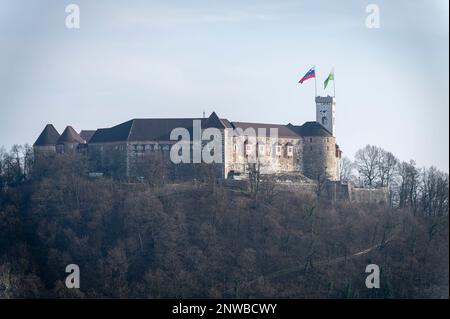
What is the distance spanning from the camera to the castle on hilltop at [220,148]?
95.4 meters

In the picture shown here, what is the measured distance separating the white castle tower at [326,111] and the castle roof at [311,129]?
157cm

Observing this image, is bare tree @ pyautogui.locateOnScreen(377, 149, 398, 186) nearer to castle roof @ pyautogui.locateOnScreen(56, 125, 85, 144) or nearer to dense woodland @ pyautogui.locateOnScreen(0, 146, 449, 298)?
dense woodland @ pyautogui.locateOnScreen(0, 146, 449, 298)

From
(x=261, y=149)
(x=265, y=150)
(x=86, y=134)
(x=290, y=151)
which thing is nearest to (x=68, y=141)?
(x=86, y=134)

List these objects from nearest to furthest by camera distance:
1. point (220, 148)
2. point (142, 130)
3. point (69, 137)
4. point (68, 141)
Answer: point (220, 148) < point (142, 130) < point (68, 141) < point (69, 137)

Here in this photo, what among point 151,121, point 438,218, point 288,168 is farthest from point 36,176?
point 438,218

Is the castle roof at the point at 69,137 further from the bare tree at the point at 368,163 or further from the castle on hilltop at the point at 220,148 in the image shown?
the bare tree at the point at 368,163

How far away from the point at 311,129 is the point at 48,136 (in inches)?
737

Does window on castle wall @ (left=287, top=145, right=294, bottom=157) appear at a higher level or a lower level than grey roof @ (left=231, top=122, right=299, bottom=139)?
lower

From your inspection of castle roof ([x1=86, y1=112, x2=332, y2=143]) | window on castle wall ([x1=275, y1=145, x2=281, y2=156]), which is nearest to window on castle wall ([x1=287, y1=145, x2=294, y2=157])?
window on castle wall ([x1=275, y1=145, x2=281, y2=156])

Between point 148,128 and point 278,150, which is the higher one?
point 148,128

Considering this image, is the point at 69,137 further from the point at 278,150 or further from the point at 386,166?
the point at 386,166

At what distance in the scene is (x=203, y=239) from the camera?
3339 inches

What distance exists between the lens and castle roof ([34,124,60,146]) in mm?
100475
